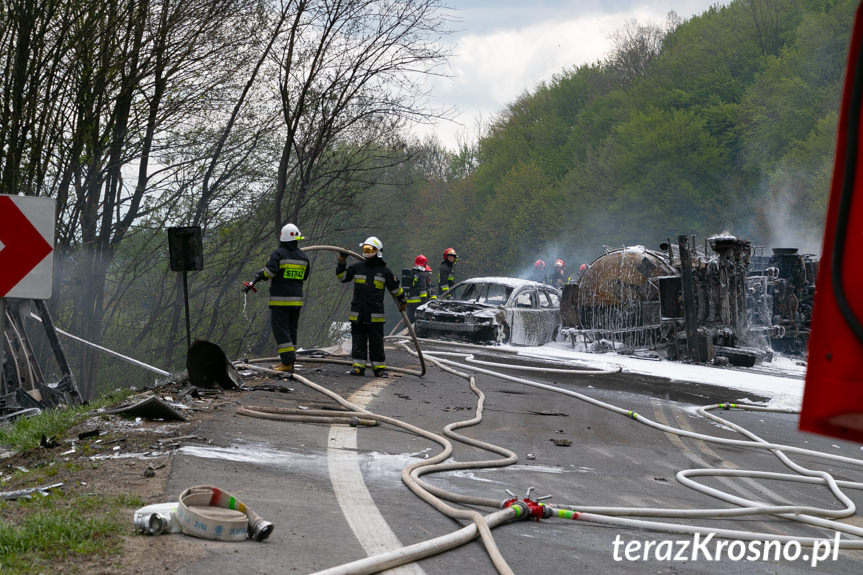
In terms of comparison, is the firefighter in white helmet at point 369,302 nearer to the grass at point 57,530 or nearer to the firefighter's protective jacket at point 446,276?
the grass at point 57,530

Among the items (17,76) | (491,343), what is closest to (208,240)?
(491,343)

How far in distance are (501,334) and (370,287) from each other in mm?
9422

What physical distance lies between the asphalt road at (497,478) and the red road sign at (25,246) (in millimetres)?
1900

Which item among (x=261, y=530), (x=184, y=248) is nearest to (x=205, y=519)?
(x=261, y=530)

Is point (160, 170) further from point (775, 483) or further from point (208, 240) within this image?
point (775, 483)

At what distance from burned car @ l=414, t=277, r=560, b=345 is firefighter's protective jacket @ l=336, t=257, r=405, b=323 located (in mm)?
8437

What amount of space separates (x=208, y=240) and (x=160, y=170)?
4288mm

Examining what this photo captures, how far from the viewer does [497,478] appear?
7246 mm

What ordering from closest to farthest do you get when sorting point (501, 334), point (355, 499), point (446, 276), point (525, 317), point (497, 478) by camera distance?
point (355, 499) → point (497, 478) → point (501, 334) → point (525, 317) → point (446, 276)

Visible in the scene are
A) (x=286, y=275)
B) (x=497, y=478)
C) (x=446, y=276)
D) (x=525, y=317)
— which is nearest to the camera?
(x=497, y=478)

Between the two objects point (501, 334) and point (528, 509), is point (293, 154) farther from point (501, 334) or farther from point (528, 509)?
point (528, 509)

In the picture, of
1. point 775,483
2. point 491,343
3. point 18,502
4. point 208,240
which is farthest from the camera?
point 208,240

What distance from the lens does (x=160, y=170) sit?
2383 cm

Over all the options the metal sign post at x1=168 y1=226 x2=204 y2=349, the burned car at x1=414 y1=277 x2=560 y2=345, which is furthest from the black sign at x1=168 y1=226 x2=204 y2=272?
the burned car at x1=414 y1=277 x2=560 y2=345
